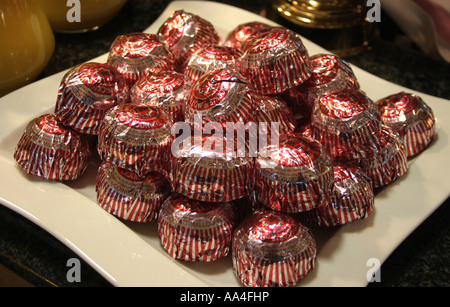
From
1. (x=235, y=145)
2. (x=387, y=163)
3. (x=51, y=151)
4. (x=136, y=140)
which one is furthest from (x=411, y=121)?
(x=51, y=151)

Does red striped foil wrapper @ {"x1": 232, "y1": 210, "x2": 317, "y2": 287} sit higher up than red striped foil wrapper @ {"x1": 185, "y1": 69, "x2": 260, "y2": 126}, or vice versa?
red striped foil wrapper @ {"x1": 185, "y1": 69, "x2": 260, "y2": 126}

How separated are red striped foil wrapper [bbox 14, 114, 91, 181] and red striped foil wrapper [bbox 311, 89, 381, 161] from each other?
14.0 inches

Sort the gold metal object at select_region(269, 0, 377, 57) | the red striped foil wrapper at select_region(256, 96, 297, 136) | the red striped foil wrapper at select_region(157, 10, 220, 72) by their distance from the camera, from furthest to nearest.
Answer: the gold metal object at select_region(269, 0, 377, 57) → the red striped foil wrapper at select_region(157, 10, 220, 72) → the red striped foil wrapper at select_region(256, 96, 297, 136)

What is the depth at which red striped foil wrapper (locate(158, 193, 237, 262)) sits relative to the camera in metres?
0.66

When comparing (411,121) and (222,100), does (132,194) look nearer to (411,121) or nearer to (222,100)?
(222,100)

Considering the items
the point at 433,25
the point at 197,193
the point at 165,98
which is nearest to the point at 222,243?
the point at 197,193

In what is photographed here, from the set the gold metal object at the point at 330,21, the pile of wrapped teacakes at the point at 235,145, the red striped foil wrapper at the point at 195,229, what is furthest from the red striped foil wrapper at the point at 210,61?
the gold metal object at the point at 330,21

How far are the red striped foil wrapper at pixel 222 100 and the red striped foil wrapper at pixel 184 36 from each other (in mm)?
190

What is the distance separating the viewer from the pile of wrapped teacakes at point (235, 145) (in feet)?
2.14

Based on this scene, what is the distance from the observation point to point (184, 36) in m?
0.92

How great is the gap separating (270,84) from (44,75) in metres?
0.56

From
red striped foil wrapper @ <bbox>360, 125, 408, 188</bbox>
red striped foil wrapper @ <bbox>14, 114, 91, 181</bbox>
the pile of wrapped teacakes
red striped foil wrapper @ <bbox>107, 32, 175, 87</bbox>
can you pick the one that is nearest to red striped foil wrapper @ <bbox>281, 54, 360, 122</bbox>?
the pile of wrapped teacakes

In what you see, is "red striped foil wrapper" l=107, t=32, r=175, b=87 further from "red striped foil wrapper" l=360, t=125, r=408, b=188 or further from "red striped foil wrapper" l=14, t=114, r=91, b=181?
"red striped foil wrapper" l=360, t=125, r=408, b=188

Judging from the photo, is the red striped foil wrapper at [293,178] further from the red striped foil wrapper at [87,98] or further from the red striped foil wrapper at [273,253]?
the red striped foil wrapper at [87,98]
